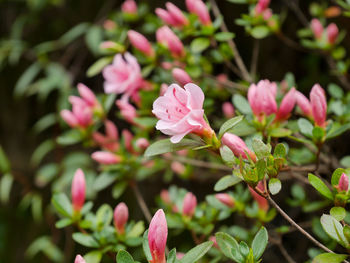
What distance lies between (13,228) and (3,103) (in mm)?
697

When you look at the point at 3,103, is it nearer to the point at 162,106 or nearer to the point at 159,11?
the point at 159,11

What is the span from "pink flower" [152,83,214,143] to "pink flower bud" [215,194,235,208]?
11.7 inches

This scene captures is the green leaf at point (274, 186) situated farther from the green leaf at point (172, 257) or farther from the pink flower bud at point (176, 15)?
the pink flower bud at point (176, 15)

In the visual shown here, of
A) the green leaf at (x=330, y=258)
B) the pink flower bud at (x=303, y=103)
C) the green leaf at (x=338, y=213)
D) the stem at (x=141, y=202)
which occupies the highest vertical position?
the pink flower bud at (x=303, y=103)

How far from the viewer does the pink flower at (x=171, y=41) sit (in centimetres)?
107

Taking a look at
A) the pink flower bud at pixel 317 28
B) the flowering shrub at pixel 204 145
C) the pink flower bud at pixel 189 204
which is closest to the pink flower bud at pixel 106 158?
the flowering shrub at pixel 204 145

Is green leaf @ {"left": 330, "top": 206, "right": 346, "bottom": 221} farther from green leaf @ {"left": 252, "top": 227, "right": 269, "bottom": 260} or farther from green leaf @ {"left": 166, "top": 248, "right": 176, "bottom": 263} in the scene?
green leaf @ {"left": 166, "top": 248, "right": 176, "bottom": 263}

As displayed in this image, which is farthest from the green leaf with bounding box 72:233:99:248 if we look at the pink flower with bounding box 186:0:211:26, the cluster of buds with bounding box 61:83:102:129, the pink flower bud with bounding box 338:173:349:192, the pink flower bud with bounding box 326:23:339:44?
the pink flower bud with bounding box 326:23:339:44

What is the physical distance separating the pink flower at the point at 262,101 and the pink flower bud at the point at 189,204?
0.87 ft

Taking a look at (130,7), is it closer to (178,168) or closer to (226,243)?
(178,168)

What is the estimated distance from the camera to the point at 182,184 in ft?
5.90

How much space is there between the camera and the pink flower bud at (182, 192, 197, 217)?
0.99 metres

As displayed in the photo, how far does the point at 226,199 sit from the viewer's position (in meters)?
0.99

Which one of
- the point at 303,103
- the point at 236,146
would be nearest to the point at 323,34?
the point at 303,103
